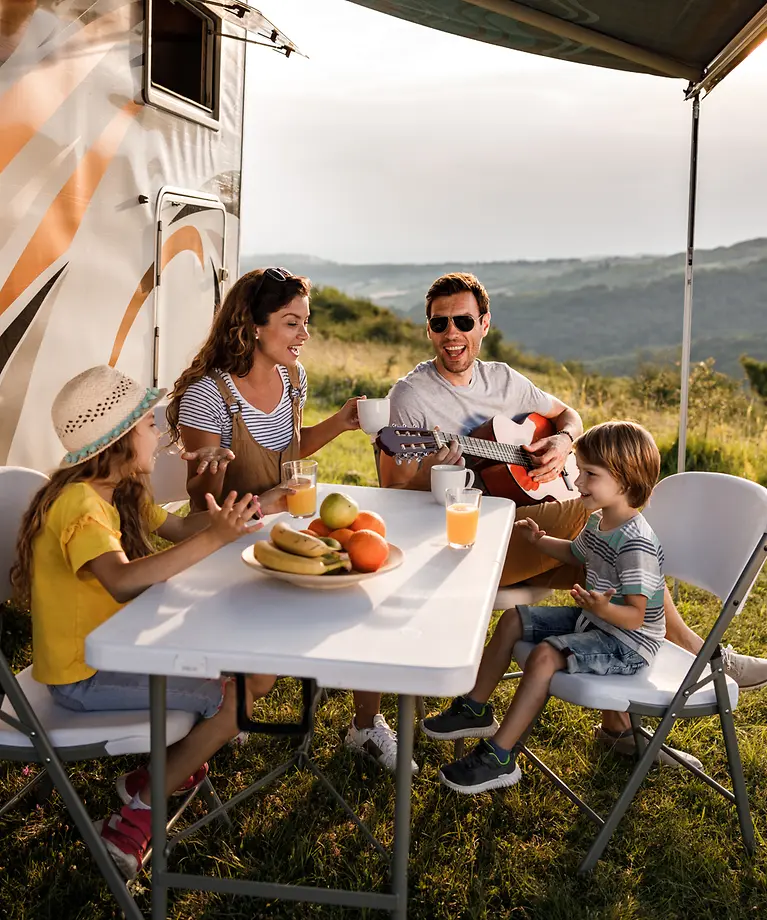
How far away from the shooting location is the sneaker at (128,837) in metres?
1.93

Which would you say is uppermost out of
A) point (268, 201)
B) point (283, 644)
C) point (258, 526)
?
point (268, 201)

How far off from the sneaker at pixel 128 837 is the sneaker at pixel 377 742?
866mm

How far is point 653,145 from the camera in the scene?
41.5 metres

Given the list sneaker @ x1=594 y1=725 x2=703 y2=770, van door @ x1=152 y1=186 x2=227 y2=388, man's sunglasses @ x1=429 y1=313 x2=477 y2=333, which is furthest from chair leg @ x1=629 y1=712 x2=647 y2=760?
van door @ x1=152 y1=186 x2=227 y2=388

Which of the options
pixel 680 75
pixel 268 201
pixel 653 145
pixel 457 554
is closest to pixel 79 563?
pixel 457 554

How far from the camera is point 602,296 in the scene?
122 ft

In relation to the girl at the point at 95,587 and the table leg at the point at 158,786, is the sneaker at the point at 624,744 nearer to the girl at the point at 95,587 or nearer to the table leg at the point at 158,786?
the girl at the point at 95,587

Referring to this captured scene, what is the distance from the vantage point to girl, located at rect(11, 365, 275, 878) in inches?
74.7

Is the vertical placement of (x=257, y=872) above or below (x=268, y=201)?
below

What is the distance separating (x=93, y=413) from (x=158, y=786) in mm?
810

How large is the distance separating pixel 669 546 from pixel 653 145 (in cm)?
4339

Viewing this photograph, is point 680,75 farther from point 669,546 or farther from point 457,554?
point 457,554

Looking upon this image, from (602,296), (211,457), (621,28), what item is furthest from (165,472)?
(602,296)

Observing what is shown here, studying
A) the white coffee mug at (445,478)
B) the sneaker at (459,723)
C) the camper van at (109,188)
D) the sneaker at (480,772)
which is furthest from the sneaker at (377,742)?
the camper van at (109,188)
